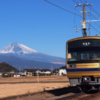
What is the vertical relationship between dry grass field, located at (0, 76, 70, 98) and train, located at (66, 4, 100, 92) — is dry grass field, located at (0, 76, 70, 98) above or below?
below

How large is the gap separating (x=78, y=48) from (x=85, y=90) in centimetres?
328

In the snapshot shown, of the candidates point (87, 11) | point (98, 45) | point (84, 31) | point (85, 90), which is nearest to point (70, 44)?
point (98, 45)

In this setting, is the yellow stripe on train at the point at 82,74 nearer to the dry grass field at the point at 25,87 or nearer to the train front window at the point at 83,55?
the train front window at the point at 83,55

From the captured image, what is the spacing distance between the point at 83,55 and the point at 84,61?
439 mm

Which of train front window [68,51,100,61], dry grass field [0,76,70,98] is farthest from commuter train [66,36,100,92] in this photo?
dry grass field [0,76,70,98]

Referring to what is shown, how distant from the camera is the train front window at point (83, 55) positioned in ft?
→ 41.7

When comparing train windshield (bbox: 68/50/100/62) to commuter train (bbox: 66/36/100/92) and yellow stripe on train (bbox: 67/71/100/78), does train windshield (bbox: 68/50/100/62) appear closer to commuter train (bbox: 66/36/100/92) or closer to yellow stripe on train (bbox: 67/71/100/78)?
commuter train (bbox: 66/36/100/92)

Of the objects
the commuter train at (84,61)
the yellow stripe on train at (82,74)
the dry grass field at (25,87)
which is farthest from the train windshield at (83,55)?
the dry grass field at (25,87)

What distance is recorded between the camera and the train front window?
12701mm

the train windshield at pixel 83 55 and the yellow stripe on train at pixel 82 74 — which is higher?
the train windshield at pixel 83 55

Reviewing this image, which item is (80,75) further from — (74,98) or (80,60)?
(74,98)

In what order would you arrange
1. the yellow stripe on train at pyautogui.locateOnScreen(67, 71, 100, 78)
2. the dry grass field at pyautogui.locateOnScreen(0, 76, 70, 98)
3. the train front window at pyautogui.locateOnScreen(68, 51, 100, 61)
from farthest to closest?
1. the dry grass field at pyautogui.locateOnScreen(0, 76, 70, 98)
2. the train front window at pyautogui.locateOnScreen(68, 51, 100, 61)
3. the yellow stripe on train at pyautogui.locateOnScreen(67, 71, 100, 78)

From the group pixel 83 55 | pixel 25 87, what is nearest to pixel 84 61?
pixel 83 55

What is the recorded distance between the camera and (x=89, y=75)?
42.1ft
